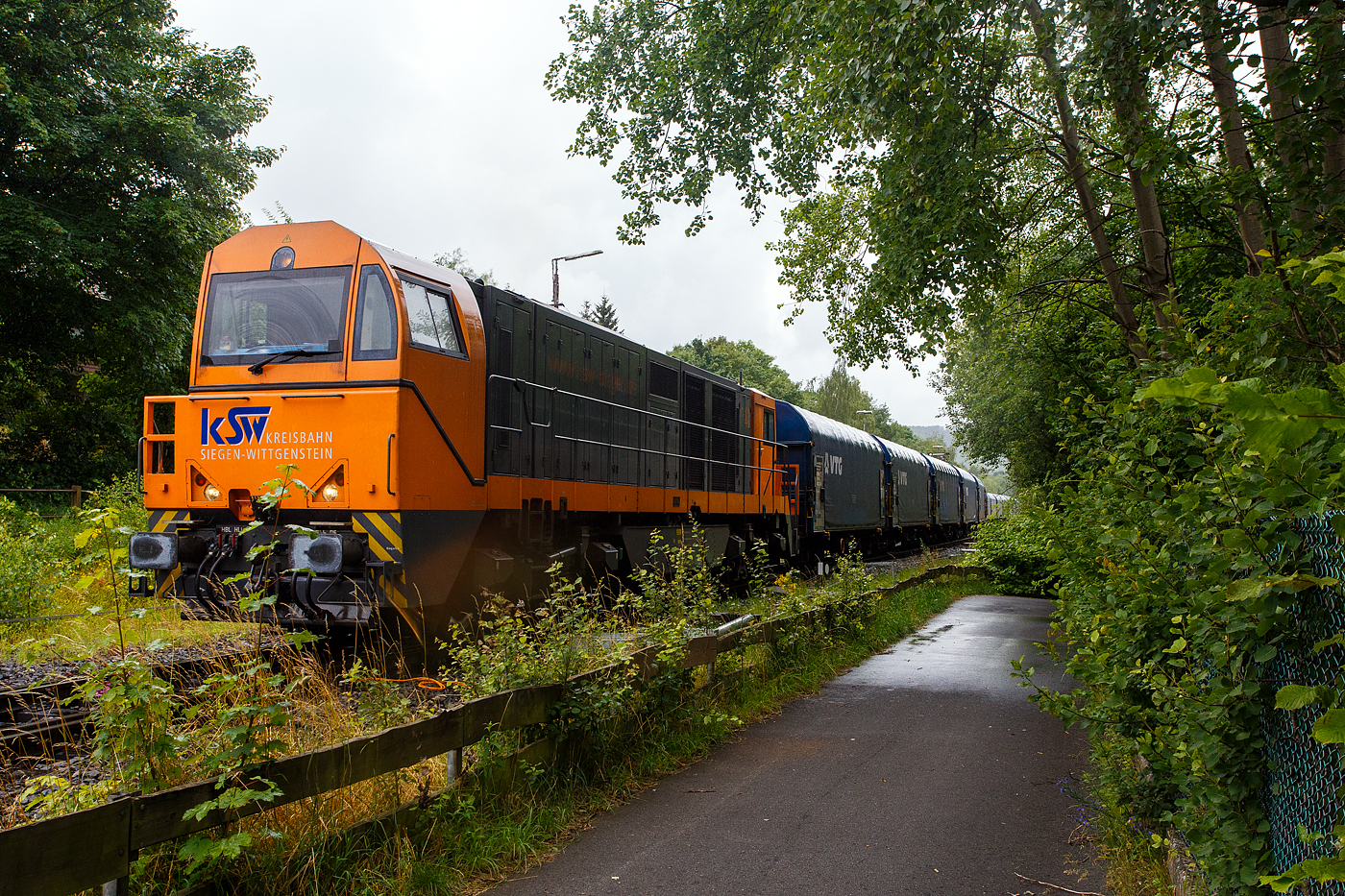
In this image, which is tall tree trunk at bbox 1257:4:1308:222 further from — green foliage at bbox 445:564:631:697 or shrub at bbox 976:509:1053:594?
shrub at bbox 976:509:1053:594

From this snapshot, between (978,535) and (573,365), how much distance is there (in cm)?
1323

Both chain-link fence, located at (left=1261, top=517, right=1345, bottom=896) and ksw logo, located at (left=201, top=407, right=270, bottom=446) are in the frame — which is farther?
ksw logo, located at (left=201, top=407, right=270, bottom=446)

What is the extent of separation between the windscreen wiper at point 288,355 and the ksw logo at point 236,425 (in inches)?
14.3

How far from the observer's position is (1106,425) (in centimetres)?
497

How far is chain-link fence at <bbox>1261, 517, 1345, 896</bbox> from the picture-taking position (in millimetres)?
2182

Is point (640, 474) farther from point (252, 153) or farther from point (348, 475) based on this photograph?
point (252, 153)

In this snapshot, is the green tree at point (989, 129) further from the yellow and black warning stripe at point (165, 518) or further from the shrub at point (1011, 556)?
the yellow and black warning stripe at point (165, 518)

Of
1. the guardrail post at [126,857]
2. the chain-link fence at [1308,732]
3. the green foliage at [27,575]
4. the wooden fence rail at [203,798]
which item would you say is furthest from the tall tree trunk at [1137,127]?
the green foliage at [27,575]

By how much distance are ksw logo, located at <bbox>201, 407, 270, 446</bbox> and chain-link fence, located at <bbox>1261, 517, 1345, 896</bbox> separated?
773 centimetres

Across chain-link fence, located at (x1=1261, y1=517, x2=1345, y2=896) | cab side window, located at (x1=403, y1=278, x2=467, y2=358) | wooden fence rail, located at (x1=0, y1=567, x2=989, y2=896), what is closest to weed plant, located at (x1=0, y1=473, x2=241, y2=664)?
cab side window, located at (x1=403, y1=278, x2=467, y2=358)

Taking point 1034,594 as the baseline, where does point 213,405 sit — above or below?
above

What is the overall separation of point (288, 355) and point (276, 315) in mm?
544

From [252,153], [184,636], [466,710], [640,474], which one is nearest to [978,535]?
[640,474]

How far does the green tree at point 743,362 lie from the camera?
291ft
